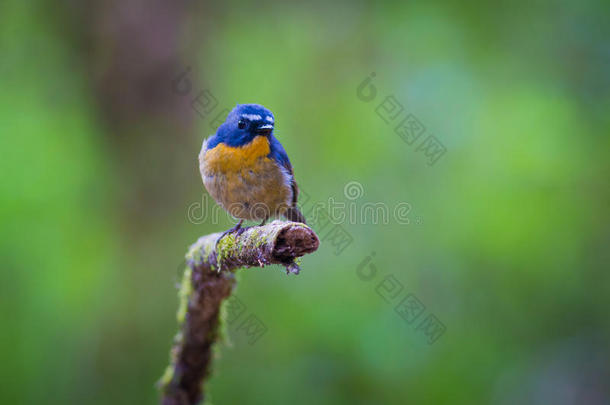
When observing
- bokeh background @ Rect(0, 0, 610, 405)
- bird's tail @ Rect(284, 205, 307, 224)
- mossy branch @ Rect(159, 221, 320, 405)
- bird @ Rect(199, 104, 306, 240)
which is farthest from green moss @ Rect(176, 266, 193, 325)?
bokeh background @ Rect(0, 0, 610, 405)

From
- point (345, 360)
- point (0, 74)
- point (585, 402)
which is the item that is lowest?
point (585, 402)

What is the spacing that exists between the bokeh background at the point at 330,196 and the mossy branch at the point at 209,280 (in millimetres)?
1651

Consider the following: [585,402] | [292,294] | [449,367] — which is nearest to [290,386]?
[292,294]

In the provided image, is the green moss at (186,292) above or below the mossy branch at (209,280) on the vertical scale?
above

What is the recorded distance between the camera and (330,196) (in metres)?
5.73

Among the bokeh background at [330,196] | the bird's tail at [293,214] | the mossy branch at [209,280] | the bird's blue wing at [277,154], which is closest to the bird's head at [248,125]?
the bird's blue wing at [277,154]

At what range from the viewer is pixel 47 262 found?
17.3 feet

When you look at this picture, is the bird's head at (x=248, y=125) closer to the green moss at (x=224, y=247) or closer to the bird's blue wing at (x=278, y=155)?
the bird's blue wing at (x=278, y=155)

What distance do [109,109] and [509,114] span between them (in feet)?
14.6

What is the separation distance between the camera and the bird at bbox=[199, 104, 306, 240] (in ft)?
12.8

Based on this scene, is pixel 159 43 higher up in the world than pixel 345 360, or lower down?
higher up

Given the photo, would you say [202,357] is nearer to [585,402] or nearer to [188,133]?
[188,133]

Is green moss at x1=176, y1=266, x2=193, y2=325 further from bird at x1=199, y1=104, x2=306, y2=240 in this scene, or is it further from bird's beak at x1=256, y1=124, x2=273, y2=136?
bird's beak at x1=256, y1=124, x2=273, y2=136

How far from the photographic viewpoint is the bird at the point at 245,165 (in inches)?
153
